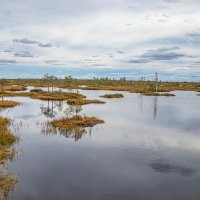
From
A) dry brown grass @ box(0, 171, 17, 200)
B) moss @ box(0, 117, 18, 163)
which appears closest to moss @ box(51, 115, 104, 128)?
moss @ box(0, 117, 18, 163)

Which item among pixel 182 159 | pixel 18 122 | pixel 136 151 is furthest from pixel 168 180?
pixel 18 122

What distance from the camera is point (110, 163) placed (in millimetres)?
36188

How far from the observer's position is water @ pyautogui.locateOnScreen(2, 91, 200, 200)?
27422 mm

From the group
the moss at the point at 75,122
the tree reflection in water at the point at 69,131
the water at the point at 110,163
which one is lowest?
the water at the point at 110,163

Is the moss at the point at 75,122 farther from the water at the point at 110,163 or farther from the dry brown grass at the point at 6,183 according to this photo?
the dry brown grass at the point at 6,183

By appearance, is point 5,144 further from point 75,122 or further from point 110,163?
point 75,122

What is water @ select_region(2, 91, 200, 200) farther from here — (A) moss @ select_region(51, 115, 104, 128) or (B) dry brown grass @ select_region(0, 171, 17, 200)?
(A) moss @ select_region(51, 115, 104, 128)

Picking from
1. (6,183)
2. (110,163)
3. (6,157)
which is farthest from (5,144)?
(6,183)

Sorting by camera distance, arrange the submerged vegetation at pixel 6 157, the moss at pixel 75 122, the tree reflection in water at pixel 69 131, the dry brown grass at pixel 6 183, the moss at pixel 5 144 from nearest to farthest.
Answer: the dry brown grass at pixel 6 183
the submerged vegetation at pixel 6 157
the moss at pixel 5 144
the tree reflection in water at pixel 69 131
the moss at pixel 75 122

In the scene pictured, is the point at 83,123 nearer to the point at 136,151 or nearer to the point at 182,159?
the point at 136,151

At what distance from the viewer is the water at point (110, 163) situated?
27.4 m

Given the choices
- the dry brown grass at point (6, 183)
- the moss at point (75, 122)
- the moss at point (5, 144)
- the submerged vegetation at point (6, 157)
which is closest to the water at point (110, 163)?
the dry brown grass at point (6, 183)

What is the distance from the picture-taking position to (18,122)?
6097 centimetres

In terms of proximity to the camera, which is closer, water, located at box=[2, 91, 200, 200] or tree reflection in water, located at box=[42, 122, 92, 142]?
water, located at box=[2, 91, 200, 200]
